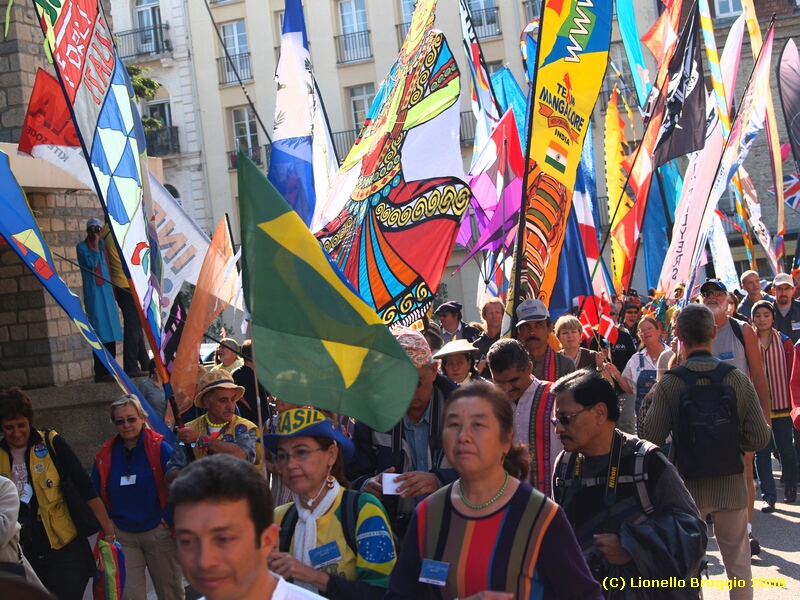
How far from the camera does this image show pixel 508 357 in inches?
175

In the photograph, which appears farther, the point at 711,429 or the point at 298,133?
the point at 298,133

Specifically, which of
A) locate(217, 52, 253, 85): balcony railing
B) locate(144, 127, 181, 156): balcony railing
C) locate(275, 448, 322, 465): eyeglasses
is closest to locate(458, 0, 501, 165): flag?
locate(275, 448, 322, 465): eyeglasses

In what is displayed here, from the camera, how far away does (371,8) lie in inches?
1321

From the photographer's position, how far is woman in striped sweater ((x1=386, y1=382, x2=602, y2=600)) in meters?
2.69

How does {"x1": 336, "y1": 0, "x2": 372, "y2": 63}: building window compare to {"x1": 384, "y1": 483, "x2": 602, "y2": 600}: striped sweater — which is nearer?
{"x1": 384, "y1": 483, "x2": 602, "y2": 600}: striped sweater

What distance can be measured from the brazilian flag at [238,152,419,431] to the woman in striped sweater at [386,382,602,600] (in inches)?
23.1

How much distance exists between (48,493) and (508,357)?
2634mm

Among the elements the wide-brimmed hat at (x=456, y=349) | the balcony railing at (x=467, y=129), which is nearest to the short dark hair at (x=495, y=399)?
the wide-brimmed hat at (x=456, y=349)

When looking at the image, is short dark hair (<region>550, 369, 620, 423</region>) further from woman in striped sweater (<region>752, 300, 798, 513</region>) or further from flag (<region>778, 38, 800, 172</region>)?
flag (<region>778, 38, 800, 172</region>)

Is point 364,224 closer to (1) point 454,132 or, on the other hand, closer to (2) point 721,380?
(1) point 454,132

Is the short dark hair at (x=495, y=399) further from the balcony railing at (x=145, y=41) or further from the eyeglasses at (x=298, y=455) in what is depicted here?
the balcony railing at (x=145, y=41)

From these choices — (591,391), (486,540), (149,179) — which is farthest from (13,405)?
(486,540)

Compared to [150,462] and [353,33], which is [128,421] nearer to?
[150,462]

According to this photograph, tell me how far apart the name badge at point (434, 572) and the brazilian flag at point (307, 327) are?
74 cm
